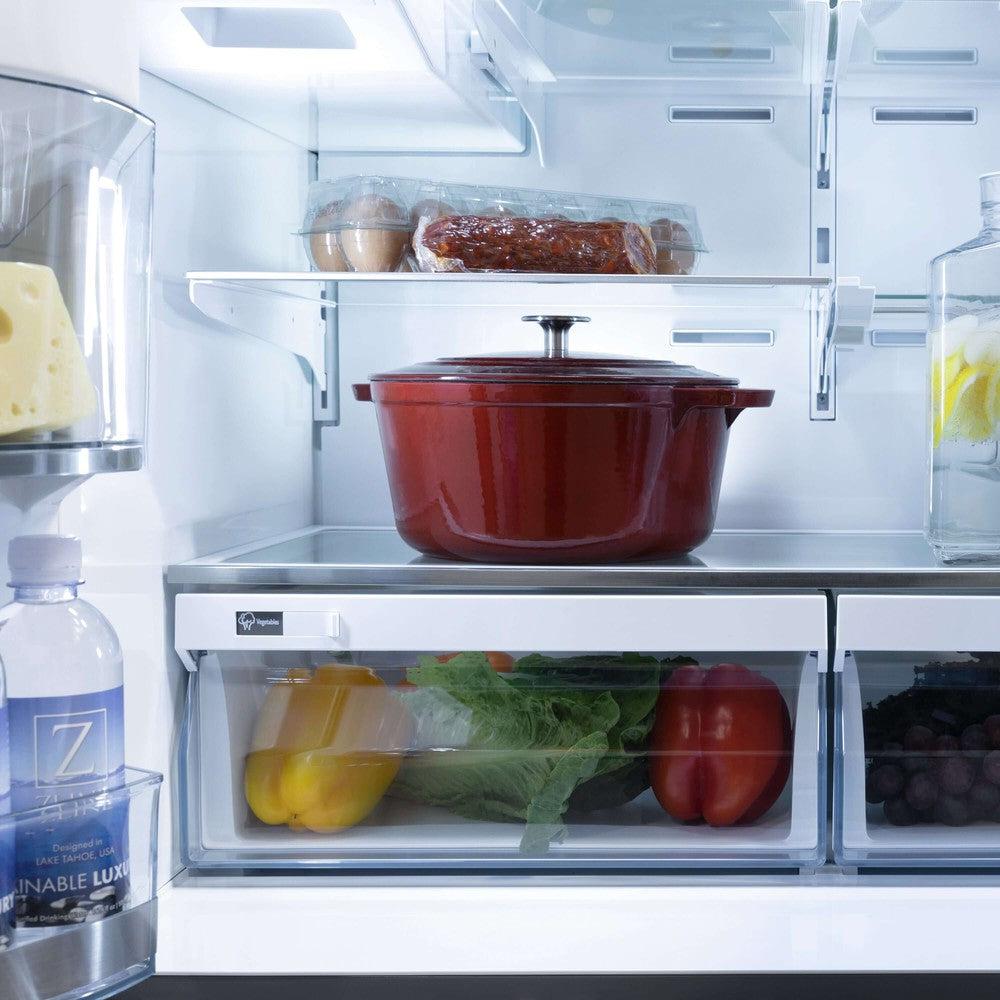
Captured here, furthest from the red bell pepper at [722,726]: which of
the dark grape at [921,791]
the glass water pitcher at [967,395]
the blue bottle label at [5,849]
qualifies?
the blue bottle label at [5,849]

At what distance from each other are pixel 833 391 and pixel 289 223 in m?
0.64

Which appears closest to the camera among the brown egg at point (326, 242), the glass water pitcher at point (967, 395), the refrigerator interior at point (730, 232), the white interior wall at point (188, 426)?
the white interior wall at point (188, 426)

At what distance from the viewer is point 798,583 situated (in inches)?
40.5

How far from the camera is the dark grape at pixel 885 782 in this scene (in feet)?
3.39

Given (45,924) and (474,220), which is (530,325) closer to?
(474,220)

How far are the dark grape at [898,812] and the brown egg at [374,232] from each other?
0.66m

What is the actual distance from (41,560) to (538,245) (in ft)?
1.91

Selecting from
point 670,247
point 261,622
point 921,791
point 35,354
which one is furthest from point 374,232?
point 921,791

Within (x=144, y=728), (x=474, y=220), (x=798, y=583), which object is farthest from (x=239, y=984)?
(x=474, y=220)

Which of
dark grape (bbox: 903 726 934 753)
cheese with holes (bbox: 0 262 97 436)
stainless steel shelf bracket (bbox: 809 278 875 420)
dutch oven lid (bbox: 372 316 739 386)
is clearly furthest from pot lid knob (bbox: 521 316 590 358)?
cheese with holes (bbox: 0 262 97 436)

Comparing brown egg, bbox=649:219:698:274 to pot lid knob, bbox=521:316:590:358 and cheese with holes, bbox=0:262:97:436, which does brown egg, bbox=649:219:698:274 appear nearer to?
pot lid knob, bbox=521:316:590:358

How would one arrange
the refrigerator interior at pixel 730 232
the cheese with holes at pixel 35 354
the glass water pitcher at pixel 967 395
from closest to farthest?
the cheese with holes at pixel 35 354, the glass water pitcher at pixel 967 395, the refrigerator interior at pixel 730 232

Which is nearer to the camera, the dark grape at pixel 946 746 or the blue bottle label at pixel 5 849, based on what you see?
the blue bottle label at pixel 5 849

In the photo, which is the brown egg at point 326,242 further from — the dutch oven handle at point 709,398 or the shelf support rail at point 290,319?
the dutch oven handle at point 709,398
